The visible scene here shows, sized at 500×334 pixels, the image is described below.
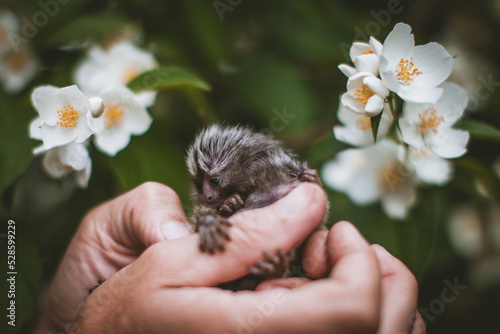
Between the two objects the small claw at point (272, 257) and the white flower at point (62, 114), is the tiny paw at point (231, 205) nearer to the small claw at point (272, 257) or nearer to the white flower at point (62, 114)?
the small claw at point (272, 257)

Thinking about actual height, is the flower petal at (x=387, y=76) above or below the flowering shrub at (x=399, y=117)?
above

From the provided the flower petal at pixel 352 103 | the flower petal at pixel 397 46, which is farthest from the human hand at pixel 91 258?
the flower petal at pixel 397 46

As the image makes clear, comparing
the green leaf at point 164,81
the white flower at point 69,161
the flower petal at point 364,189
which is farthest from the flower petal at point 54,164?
the flower petal at point 364,189

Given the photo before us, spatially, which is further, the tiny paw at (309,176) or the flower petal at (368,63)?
the tiny paw at (309,176)

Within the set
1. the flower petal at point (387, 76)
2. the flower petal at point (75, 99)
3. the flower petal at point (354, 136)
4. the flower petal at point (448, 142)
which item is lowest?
the flower petal at point (448, 142)

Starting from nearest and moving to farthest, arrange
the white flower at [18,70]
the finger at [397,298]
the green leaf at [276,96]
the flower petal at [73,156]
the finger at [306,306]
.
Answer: the finger at [306,306] → the finger at [397,298] → the flower petal at [73,156] → the white flower at [18,70] → the green leaf at [276,96]

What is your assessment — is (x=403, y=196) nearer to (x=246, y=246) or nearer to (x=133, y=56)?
(x=246, y=246)

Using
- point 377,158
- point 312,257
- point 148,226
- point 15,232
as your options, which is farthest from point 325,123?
point 15,232

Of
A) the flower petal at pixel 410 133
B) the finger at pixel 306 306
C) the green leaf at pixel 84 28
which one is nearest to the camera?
the finger at pixel 306 306
